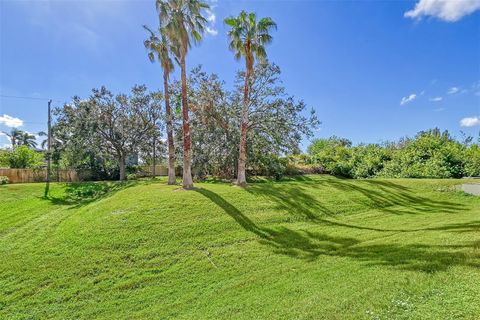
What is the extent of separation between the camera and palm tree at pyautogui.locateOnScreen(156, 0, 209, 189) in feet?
40.0

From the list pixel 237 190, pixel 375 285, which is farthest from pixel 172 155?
pixel 375 285

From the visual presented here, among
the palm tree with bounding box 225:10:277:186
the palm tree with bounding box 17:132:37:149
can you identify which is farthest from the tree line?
the palm tree with bounding box 17:132:37:149

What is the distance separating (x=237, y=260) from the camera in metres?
6.73

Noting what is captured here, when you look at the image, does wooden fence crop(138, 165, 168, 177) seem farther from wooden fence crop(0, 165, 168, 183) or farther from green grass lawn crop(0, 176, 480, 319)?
green grass lawn crop(0, 176, 480, 319)

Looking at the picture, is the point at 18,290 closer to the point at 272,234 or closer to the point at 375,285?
the point at 272,234

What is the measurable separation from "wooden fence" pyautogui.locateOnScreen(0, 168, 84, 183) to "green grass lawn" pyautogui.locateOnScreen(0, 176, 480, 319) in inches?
503

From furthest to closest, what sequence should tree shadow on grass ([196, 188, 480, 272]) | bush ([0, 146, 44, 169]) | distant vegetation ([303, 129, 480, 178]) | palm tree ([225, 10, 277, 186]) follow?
bush ([0, 146, 44, 169]), distant vegetation ([303, 129, 480, 178]), palm tree ([225, 10, 277, 186]), tree shadow on grass ([196, 188, 480, 272])

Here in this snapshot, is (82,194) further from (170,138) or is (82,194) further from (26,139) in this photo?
(26,139)

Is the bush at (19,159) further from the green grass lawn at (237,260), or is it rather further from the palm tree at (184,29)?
the palm tree at (184,29)

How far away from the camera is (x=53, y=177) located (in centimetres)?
2308

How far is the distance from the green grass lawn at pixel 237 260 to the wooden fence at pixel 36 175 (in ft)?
41.9

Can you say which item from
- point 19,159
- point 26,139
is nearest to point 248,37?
point 19,159

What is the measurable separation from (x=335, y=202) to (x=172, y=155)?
900 centimetres

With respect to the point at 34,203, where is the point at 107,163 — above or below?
above
